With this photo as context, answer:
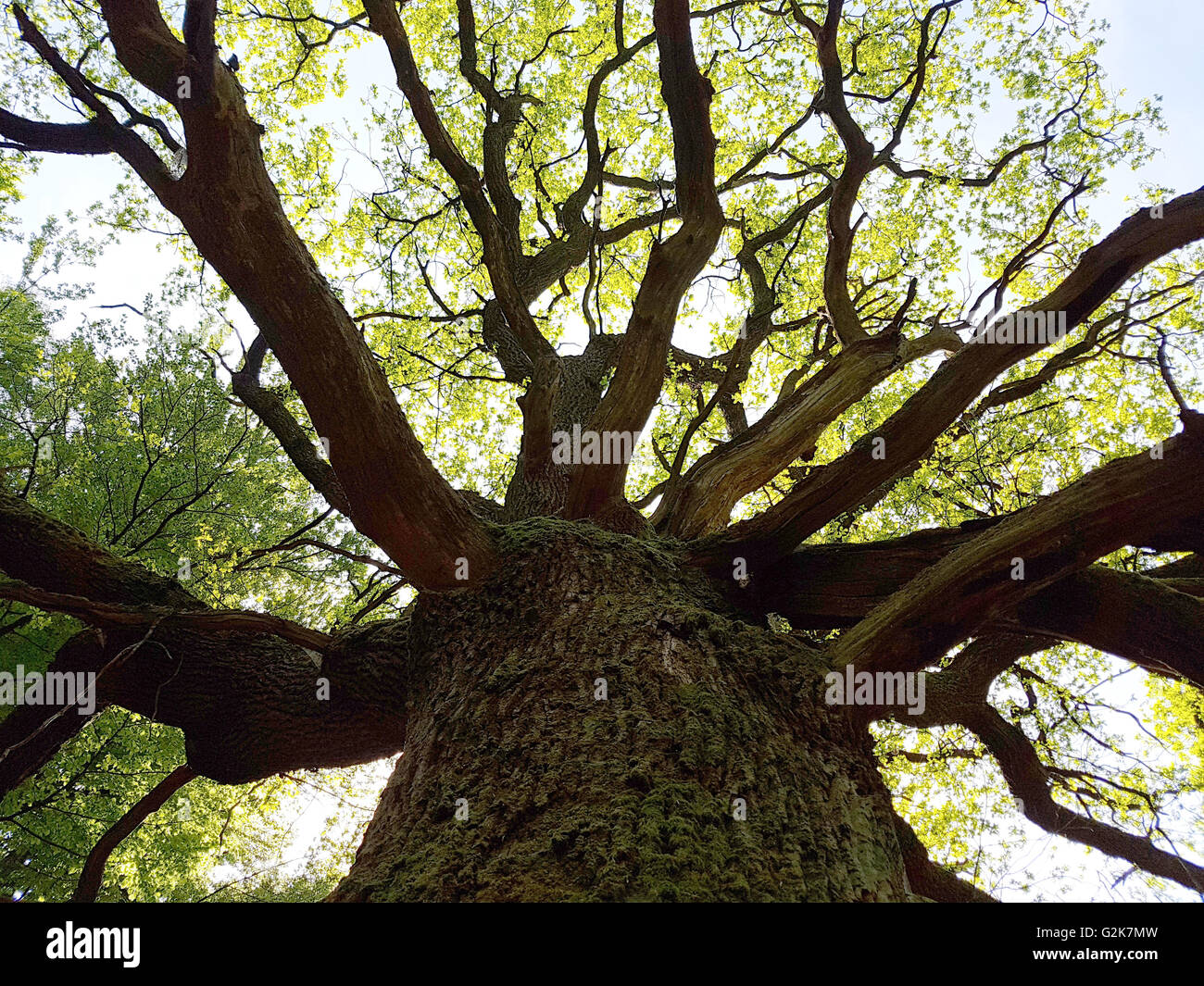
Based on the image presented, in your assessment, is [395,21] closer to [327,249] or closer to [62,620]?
[327,249]

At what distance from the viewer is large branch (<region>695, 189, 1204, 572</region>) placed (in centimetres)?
346

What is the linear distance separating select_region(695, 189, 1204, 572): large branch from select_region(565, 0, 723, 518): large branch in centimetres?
99

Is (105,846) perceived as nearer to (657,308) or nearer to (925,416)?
(657,308)

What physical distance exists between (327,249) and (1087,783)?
10.9m

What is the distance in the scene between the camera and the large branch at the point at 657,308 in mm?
4430

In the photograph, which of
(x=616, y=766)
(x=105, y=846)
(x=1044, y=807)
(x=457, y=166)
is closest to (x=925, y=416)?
(x=616, y=766)

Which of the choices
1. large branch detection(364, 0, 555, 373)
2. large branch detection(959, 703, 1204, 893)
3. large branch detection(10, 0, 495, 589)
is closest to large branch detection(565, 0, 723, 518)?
large branch detection(364, 0, 555, 373)

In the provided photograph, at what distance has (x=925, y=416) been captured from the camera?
12.6ft

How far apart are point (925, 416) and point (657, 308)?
6.29ft

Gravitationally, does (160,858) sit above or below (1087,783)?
below

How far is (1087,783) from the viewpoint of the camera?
559 cm

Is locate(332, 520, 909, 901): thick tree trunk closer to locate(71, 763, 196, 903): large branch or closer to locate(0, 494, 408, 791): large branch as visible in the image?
locate(0, 494, 408, 791): large branch
